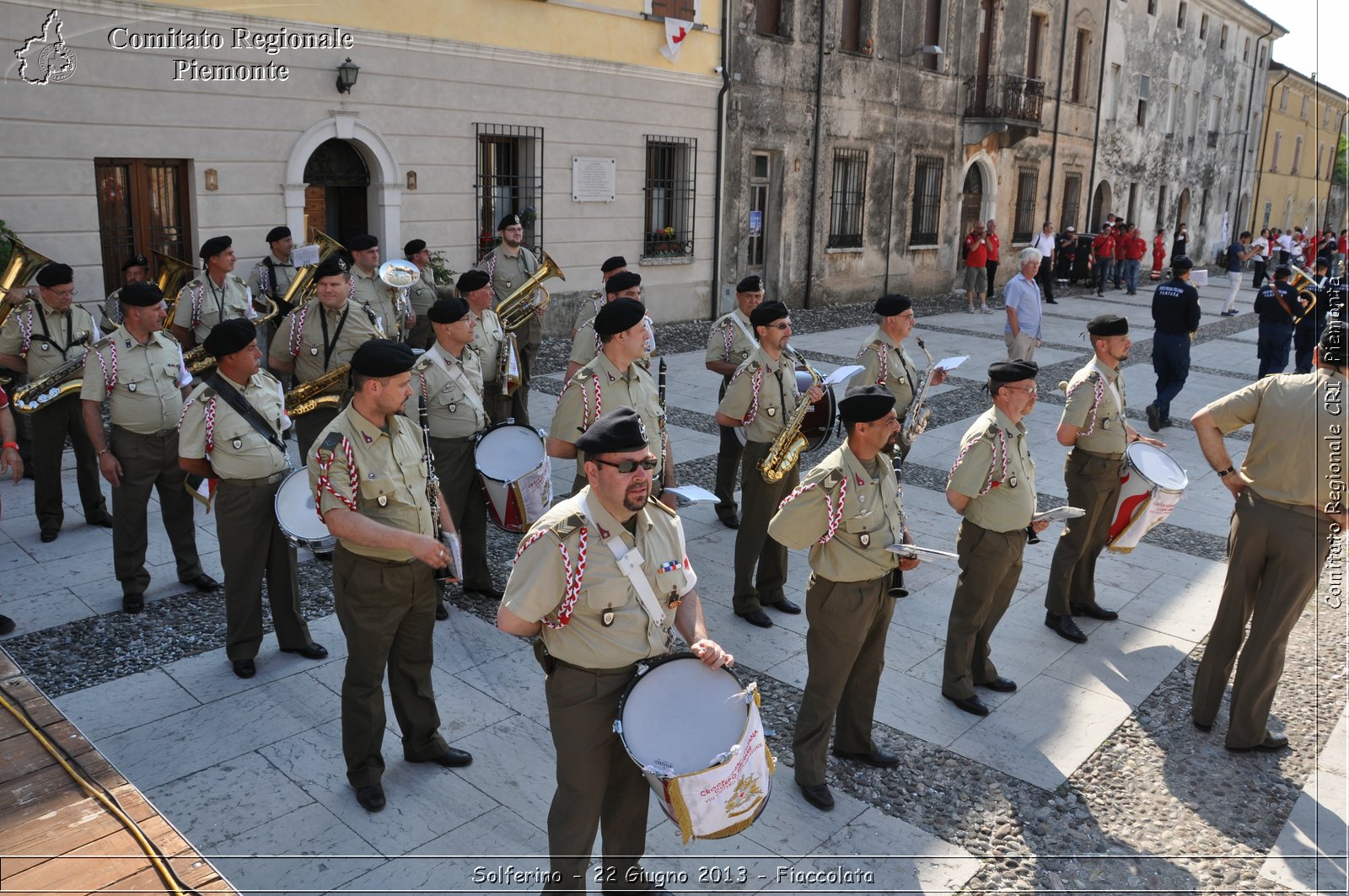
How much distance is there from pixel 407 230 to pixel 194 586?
8417 millimetres

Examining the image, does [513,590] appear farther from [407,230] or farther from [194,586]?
[407,230]

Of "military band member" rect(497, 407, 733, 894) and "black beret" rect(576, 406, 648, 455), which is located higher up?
"black beret" rect(576, 406, 648, 455)

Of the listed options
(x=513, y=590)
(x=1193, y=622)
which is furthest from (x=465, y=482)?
(x=1193, y=622)

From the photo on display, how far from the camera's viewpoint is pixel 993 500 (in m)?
5.51

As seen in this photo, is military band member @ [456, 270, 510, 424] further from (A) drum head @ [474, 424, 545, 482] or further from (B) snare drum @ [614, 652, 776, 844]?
(B) snare drum @ [614, 652, 776, 844]

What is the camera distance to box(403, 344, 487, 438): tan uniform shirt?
644 centimetres

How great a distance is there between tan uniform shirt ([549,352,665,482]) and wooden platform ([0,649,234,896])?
291cm

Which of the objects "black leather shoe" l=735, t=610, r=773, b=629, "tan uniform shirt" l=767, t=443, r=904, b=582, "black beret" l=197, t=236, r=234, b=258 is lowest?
"black leather shoe" l=735, t=610, r=773, b=629

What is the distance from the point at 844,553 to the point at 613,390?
6.28 feet

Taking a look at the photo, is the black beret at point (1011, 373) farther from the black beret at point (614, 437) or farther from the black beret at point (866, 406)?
the black beret at point (614, 437)

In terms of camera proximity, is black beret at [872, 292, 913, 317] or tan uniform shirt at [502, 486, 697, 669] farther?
black beret at [872, 292, 913, 317]

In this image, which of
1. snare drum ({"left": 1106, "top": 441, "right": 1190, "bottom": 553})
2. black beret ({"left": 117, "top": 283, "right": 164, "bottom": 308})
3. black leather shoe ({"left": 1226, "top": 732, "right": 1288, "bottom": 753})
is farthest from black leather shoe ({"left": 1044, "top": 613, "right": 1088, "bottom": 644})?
black beret ({"left": 117, "top": 283, "right": 164, "bottom": 308})

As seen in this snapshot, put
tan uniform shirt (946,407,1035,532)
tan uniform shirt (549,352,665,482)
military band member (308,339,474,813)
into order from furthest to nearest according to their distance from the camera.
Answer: tan uniform shirt (549,352,665,482) → tan uniform shirt (946,407,1035,532) → military band member (308,339,474,813)

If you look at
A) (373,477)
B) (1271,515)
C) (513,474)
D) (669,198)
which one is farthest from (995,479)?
(669,198)
